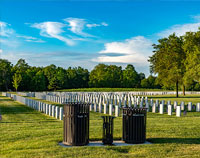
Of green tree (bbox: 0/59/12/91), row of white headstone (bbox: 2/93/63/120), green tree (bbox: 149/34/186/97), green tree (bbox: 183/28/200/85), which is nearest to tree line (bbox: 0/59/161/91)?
green tree (bbox: 0/59/12/91)

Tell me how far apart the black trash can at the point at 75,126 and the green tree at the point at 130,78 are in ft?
316

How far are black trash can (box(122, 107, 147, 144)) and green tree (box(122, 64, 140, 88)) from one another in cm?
9588

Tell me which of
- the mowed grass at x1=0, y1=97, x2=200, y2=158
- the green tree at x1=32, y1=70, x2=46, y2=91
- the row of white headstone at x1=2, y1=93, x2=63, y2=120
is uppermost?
the green tree at x1=32, y1=70, x2=46, y2=91

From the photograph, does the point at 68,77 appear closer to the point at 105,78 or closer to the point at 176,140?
the point at 105,78

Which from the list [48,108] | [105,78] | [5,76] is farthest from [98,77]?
[48,108]

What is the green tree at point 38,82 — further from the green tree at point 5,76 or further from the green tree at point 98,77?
the green tree at point 98,77

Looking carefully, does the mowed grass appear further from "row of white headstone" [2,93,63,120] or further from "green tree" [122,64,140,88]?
"green tree" [122,64,140,88]

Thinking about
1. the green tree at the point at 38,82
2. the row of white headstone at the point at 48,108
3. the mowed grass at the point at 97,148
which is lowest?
the mowed grass at the point at 97,148

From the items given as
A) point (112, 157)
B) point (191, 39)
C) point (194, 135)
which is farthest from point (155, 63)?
point (112, 157)

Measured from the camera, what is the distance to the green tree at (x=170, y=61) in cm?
4944

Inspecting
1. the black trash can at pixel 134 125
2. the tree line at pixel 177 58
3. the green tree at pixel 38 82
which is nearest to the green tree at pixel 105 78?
the green tree at pixel 38 82

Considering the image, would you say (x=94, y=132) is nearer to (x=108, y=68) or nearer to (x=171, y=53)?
(x=171, y=53)

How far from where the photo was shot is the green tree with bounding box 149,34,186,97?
162 feet

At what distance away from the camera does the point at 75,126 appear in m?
9.08
